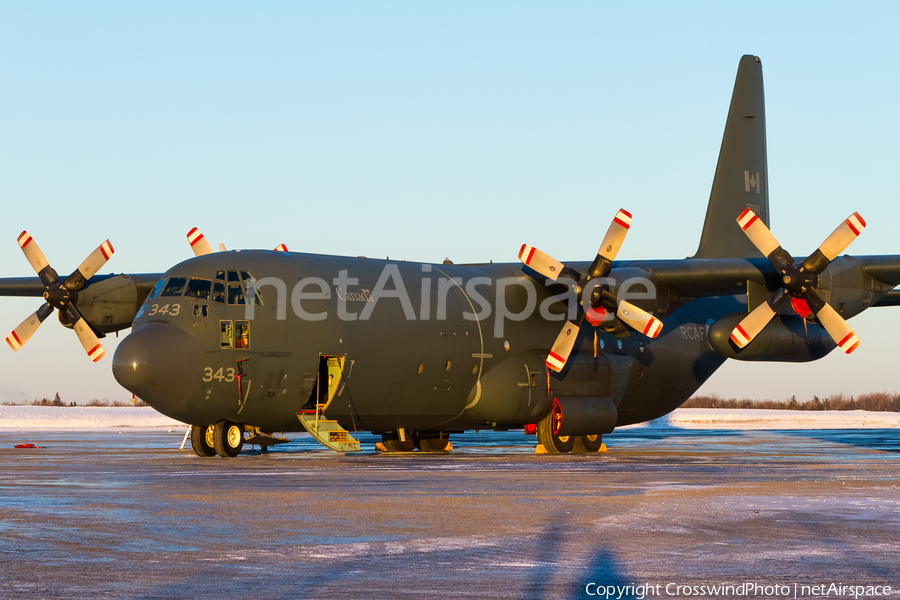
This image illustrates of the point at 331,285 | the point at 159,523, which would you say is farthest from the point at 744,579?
the point at 331,285

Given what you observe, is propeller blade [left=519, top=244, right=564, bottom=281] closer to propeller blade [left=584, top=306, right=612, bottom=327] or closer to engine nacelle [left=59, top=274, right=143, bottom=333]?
propeller blade [left=584, top=306, right=612, bottom=327]

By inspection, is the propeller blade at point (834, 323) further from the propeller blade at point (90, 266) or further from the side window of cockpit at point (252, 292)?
the propeller blade at point (90, 266)

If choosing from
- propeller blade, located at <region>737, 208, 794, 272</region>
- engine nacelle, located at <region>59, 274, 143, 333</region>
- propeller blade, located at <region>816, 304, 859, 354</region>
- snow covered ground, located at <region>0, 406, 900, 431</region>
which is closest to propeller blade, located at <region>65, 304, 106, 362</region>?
→ engine nacelle, located at <region>59, 274, 143, 333</region>

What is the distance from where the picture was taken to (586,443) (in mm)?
25016

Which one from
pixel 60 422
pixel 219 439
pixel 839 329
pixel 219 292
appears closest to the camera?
pixel 219 292

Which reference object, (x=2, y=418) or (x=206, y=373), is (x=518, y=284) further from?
(x=2, y=418)

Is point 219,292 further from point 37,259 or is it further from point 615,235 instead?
point 615,235

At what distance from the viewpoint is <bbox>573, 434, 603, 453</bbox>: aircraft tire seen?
25.0m

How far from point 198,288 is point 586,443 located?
10.8m

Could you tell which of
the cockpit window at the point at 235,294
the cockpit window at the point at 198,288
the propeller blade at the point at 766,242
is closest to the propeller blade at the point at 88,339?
the cockpit window at the point at 198,288

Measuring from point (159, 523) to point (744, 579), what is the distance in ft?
18.4

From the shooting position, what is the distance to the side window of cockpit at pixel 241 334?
62.1 ft

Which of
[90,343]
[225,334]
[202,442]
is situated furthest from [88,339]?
[225,334]

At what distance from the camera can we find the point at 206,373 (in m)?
18.4
